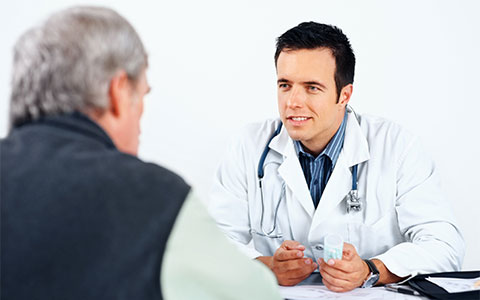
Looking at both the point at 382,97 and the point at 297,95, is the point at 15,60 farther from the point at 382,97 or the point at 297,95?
the point at 382,97

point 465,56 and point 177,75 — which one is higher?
point 465,56

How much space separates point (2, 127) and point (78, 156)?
2.33m

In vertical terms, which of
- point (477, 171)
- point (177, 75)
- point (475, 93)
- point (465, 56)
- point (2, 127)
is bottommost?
point (2, 127)

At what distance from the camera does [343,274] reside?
167 centimetres

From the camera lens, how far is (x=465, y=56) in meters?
2.90

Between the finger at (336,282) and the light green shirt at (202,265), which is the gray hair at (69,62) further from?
the finger at (336,282)

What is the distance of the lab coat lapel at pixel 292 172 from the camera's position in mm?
2100

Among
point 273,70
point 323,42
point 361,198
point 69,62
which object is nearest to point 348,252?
point 361,198

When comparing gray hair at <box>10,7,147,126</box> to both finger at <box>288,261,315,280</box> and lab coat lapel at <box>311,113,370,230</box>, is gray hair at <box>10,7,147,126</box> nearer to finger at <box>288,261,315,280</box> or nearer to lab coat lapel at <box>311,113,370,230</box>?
finger at <box>288,261,315,280</box>

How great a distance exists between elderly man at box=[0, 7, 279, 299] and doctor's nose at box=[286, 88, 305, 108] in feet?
3.75

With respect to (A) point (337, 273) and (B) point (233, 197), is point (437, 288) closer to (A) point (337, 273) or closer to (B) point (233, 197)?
(A) point (337, 273)

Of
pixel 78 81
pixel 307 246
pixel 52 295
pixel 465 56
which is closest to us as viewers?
pixel 52 295

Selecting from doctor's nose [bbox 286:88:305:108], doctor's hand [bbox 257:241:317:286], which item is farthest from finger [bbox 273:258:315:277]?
doctor's nose [bbox 286:88:305:108]

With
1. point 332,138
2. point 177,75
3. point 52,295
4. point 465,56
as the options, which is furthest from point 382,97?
point 52,295
